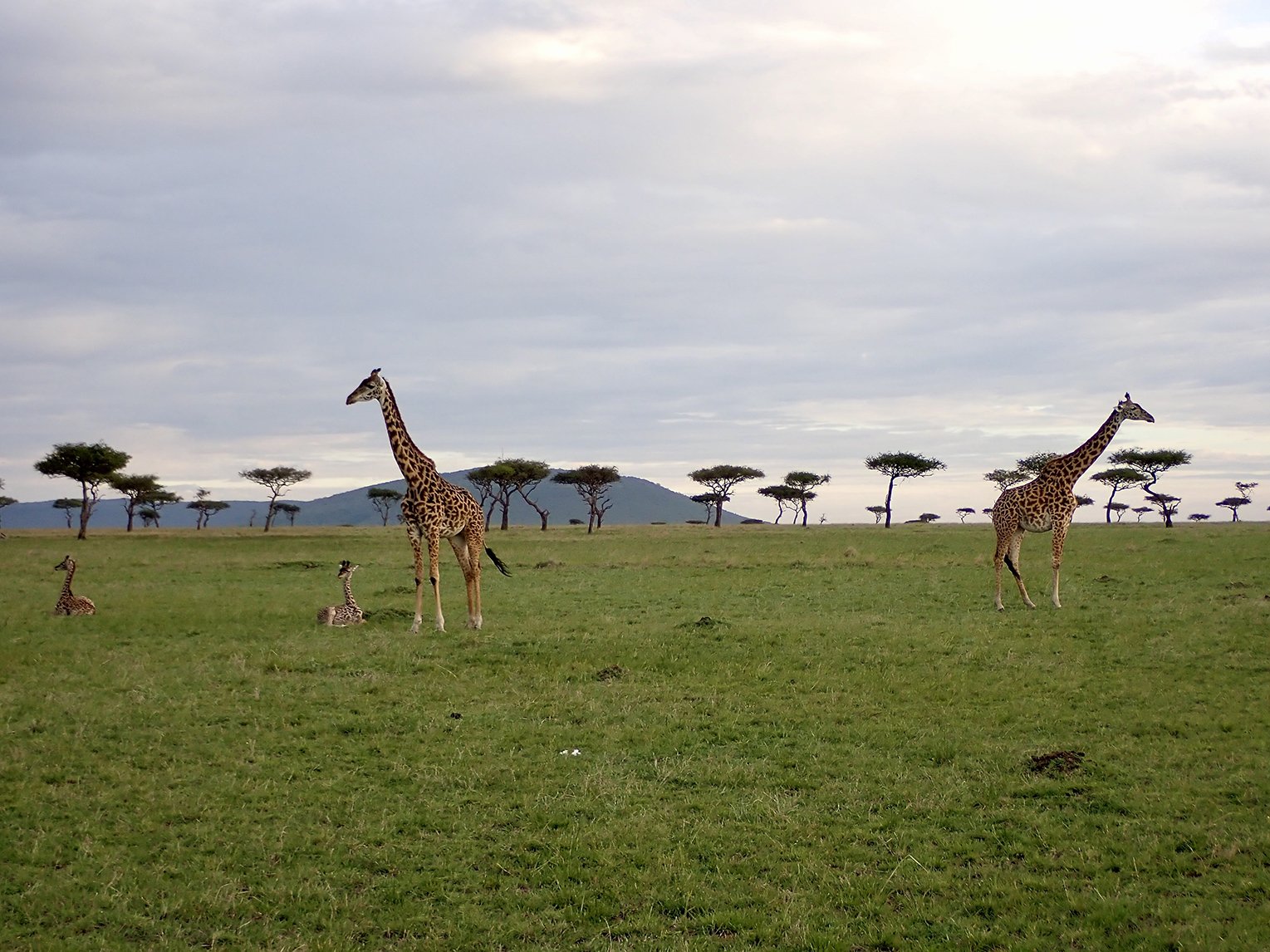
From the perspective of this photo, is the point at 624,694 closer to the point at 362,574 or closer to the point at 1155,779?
the point at 1155,779

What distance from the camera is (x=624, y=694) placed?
15.3 meters

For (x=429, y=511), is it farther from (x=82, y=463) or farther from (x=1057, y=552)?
(x=82, y=463)

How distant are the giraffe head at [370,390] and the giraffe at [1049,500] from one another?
49.2 feet

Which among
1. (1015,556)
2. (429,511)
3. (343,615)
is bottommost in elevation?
(343,615)

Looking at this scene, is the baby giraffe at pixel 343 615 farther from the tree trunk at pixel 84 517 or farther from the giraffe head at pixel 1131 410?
the tree trunk at pixel 84 517

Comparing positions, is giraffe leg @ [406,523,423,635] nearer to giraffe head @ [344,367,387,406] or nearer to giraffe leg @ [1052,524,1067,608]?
giraffe head @ [344,367,387,406]

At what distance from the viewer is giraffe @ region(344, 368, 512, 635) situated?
68.1 feet

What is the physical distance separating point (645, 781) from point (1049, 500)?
16819 mm

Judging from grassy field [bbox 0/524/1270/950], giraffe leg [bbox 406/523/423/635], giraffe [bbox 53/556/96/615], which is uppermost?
giraffe leg [bbox 406/523/423/635]

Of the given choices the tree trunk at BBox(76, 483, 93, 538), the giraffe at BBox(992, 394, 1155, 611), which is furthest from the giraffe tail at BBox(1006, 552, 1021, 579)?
the tree trunk at BBox(76, 483, 93, 538)

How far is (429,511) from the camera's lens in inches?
819

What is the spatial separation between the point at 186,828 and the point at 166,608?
16320mm

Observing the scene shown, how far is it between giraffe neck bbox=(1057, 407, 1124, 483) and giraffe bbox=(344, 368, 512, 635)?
578 inches

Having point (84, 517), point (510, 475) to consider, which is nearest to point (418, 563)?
point (84, 517)
